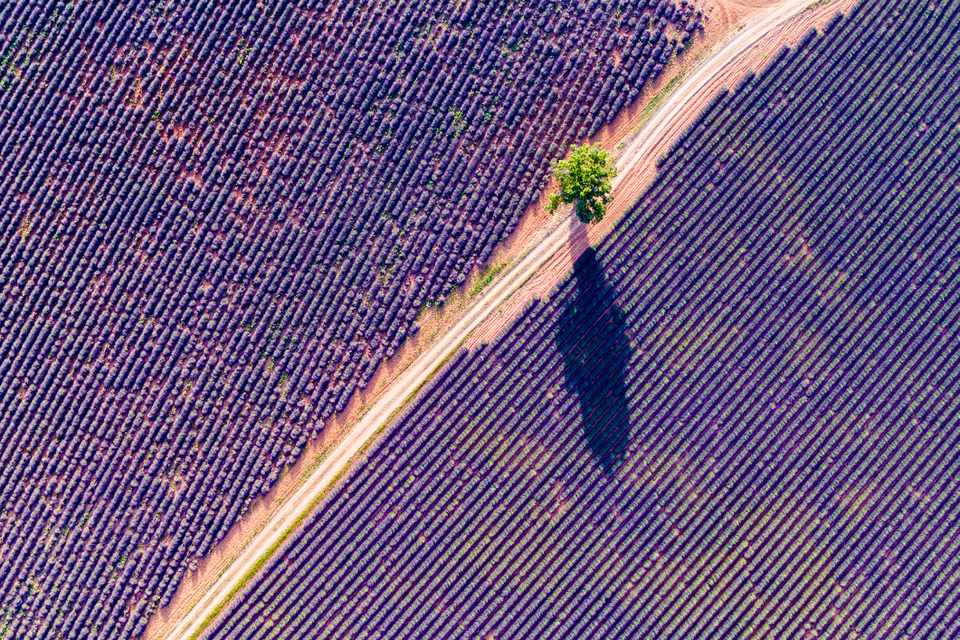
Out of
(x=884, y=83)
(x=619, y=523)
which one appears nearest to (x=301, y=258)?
(x=619, y=523)

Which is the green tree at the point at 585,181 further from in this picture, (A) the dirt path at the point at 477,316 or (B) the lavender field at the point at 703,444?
(B) the lavender field at the point at 703,444

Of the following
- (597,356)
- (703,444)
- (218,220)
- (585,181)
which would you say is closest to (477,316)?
(597,356)

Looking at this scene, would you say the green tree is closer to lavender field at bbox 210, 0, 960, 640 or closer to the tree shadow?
the tree shadow

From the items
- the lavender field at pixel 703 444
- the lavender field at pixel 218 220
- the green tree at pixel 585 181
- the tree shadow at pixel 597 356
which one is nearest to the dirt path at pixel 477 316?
the lavender field at pixel 703 444

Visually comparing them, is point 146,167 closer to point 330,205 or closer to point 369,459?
point 330,205

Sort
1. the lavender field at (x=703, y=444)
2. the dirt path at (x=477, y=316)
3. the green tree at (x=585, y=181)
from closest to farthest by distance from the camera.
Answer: the green tree at (x=585, y=181)
the lavender field at (x=703, y=444)
the dirt path at (x=477, y=316)

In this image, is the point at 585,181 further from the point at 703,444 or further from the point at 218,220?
the point at 218,220

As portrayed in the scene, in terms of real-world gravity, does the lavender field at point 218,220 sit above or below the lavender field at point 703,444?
above

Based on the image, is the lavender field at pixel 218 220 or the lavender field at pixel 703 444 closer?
the lavender field at pixel 703 444

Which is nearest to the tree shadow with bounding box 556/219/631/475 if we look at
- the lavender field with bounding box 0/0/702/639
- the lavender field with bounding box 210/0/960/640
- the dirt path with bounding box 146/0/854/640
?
the lavender field with bounding box 210/0/960/640
